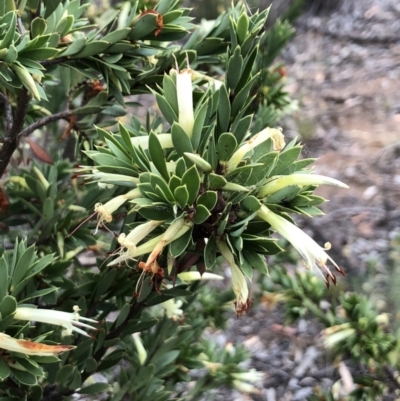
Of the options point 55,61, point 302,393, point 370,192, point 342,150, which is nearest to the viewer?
point 55,61

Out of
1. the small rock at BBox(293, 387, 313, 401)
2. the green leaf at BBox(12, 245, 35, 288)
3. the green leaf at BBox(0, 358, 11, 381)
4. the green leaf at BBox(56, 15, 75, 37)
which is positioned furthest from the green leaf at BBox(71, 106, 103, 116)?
the small rock at BBox(293, 387, 313, 401)

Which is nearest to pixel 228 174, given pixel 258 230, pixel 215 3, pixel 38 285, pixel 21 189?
pixel 258 230

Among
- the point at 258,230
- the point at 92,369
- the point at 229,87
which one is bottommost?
the point at 92,369

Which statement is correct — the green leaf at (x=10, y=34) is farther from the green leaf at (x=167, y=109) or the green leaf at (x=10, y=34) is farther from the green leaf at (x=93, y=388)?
the green leaf at (x=93, y=388)

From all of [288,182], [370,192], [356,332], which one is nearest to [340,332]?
[356,332]

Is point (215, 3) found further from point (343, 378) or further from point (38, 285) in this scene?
point (38, 285)

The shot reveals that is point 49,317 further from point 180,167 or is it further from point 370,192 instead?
point 370,192
